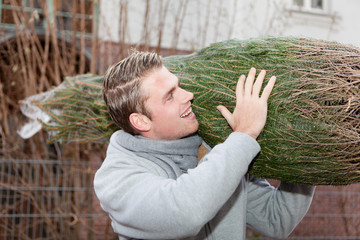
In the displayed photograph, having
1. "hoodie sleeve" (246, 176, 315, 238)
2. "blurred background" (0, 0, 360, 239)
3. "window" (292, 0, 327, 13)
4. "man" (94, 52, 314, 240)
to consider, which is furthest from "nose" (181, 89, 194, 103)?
"window" (292, 0, 327, 13)

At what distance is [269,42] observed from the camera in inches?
55.7

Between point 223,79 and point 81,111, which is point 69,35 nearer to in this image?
point 81,111

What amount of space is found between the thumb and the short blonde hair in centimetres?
25

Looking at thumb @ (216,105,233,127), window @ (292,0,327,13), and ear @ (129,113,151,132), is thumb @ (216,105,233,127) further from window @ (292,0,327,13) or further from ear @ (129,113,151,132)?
window @ (292,0,327,13)

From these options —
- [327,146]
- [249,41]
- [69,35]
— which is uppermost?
[249,41]

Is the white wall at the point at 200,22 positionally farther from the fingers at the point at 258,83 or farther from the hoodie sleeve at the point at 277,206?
the fingers at the point at 258,83

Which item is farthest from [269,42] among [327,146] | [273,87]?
[327,146]

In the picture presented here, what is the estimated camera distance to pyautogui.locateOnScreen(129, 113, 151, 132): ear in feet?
4.63

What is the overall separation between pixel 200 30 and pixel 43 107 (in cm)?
317

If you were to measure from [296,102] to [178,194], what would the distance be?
1.60ft

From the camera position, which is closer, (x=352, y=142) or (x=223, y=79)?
(x=352, y=142)

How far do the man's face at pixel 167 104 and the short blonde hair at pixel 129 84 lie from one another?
2 centimetres

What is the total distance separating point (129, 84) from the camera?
139 centimetres

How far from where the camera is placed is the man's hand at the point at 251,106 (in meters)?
1.28
